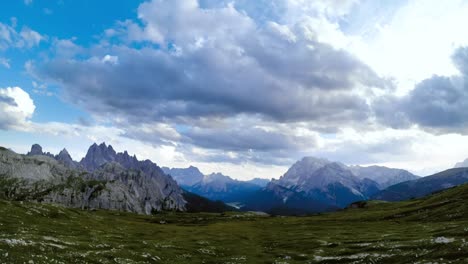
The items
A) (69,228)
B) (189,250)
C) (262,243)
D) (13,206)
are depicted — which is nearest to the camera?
(189,250)

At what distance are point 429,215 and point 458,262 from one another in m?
69.4

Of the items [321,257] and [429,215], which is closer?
[321,257]

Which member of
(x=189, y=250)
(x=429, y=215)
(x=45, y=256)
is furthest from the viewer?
(x=429, y=215)

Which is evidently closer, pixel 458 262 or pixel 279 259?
pixel 458 262

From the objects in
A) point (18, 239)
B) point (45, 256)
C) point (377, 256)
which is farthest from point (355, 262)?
point (18, 239)

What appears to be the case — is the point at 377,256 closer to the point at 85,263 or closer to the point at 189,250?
the point at 189,250

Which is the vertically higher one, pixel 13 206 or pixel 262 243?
pixel 13 206

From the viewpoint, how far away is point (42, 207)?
7744cm

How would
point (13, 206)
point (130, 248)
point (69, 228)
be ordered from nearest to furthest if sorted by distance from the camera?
1. point (130, 248)
2. point (69, 228)
3. point (13, 206)

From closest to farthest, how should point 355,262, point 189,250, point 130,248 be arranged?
point 355,262
point 130,248
point 189,250

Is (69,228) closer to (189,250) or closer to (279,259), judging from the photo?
(189,250)

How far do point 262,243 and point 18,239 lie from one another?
47541 millimetres

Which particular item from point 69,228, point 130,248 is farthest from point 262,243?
point 69,228

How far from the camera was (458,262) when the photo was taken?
30781 millimetres
